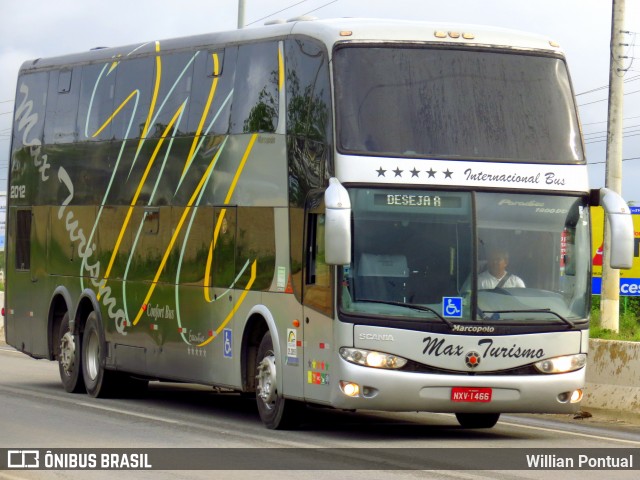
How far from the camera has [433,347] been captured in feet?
47.8

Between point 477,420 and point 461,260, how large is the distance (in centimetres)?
248

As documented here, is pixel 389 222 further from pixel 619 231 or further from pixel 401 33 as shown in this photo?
pixel 619 231

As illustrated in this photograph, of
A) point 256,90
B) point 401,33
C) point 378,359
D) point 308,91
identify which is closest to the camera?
point 378,359

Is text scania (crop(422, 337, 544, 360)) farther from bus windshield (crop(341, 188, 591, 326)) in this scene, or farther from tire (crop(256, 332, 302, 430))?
tire (crop(256, 332, 302, 430))

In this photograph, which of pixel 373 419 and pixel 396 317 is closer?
pixel 396 317

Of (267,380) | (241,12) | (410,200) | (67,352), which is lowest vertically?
(67,352)

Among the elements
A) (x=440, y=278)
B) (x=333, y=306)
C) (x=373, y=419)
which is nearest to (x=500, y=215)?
(x=440, y=278)

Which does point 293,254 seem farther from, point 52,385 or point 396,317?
point 52,385

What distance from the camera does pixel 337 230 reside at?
14.1 metres

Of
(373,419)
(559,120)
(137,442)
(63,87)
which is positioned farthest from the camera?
(63,87)

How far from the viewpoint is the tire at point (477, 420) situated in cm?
1644

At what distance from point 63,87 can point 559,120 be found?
349 inches

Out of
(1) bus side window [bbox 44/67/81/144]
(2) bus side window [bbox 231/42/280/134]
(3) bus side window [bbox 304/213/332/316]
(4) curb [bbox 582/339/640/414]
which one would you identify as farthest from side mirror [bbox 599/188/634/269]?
(1) bus side window [bbox 44/67/81/144]

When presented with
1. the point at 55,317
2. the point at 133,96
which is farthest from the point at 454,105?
the point at 55,317
